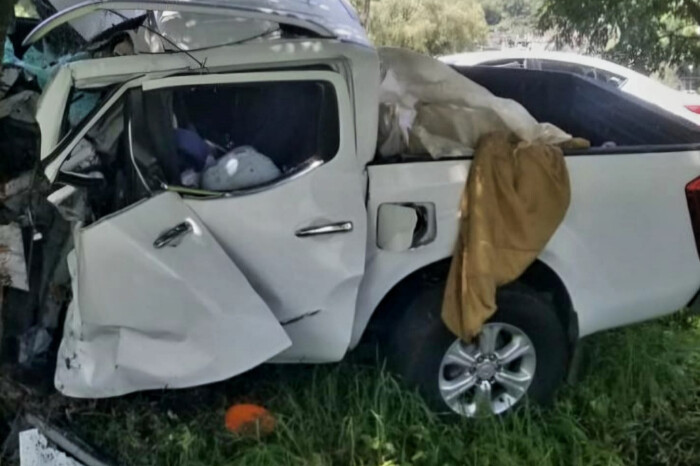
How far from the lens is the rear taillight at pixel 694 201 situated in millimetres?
4199

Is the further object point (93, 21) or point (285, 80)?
point (93, 21)

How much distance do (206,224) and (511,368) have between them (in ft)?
5.44

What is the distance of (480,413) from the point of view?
13.9 feet

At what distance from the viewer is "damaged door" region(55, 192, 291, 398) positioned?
3.70 meters

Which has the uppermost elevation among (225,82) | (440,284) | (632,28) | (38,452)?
(225,82)

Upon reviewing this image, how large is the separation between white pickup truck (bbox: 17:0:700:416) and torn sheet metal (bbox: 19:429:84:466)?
24 centimetres

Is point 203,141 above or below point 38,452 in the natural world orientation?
above

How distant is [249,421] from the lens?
4066 mm

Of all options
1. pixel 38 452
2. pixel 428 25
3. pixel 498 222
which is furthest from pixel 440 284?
pixel 428 25

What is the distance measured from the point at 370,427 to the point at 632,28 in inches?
206

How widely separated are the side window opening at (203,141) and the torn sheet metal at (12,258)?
0.41 m

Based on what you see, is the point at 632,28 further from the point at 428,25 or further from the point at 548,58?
the point at 428,25

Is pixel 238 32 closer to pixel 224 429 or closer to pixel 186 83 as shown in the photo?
pixel 186 83

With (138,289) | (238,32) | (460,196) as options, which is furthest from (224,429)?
(238,32)
